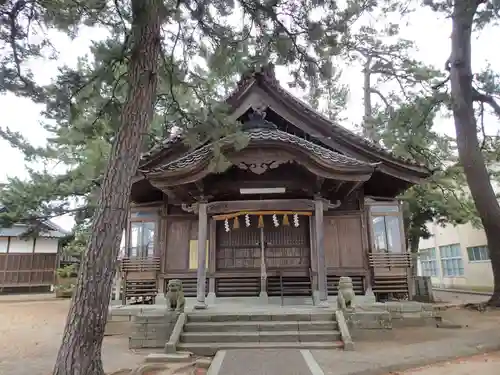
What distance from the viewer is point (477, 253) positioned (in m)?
20.2

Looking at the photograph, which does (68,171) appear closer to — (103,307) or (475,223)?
(103,307)

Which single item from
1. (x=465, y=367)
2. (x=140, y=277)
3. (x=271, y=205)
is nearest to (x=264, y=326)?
(x=271, y=205)

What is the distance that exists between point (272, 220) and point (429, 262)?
22.2 m

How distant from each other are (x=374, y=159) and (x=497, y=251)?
5.66m

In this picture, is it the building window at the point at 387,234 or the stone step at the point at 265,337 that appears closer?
the stone step at the point at 265,337

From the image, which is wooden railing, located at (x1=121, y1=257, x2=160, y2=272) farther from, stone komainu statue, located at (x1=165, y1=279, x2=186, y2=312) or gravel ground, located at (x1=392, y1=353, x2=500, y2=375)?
gravel ground, located at (x1=392, y1=353, x2=500, y2=375)

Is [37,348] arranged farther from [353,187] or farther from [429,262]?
[429,262]

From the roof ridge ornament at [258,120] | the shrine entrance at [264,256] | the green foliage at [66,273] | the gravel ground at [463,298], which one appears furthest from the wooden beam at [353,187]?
the green foliage at [66,273]

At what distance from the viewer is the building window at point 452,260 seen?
22219 mm

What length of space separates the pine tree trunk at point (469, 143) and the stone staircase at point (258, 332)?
7.78 meters

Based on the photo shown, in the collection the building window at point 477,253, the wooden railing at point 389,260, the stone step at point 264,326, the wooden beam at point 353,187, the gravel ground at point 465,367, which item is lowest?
the gravel ground at point 465,367

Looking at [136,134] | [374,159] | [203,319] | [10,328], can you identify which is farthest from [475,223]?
[10,328]

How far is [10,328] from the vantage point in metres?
9.67

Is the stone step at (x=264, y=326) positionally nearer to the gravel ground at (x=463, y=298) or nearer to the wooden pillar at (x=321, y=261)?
the wooden pillar at (x=321, y=261)
